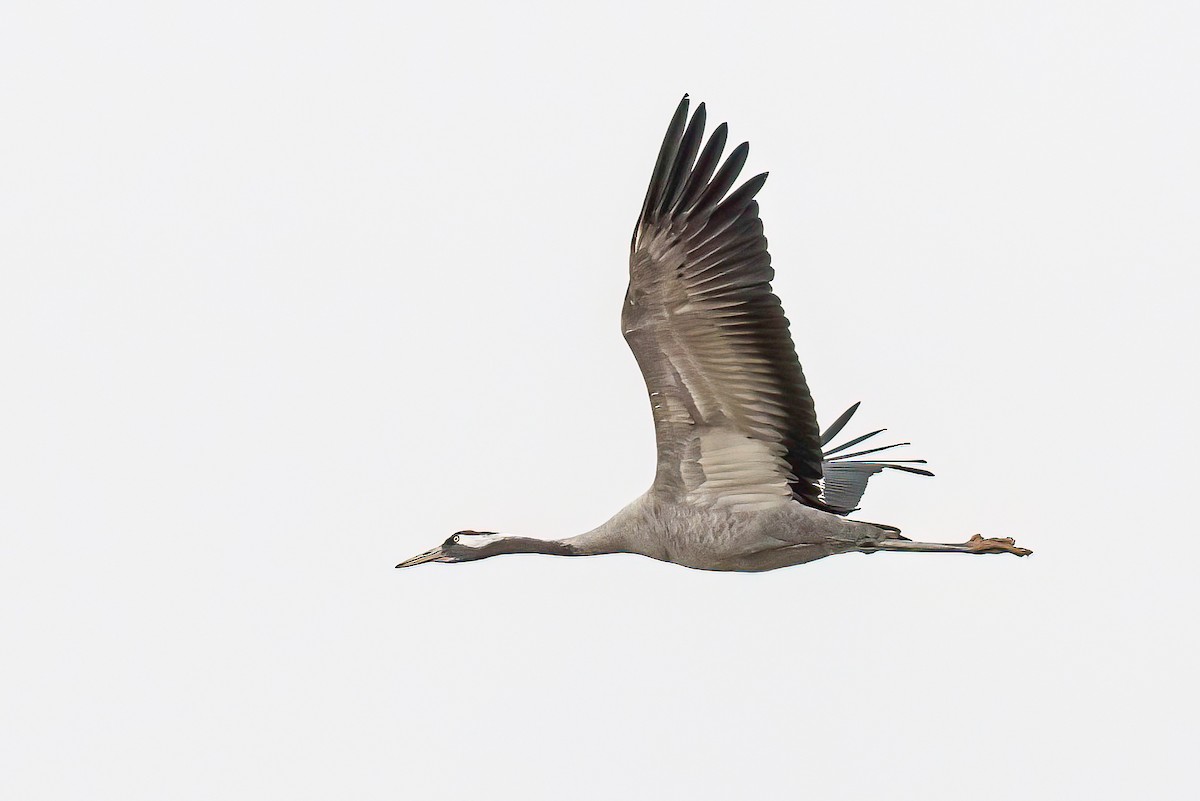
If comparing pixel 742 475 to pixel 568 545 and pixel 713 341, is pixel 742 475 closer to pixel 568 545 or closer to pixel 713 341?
pixel 713 341

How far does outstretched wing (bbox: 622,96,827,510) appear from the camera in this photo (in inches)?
573

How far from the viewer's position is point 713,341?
49.4ft

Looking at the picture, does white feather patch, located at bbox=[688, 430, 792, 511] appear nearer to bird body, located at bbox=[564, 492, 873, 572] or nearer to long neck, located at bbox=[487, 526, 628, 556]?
bird body, located at bbox=[564, 492, 873, 572]

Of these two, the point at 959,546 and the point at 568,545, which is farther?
the point at 568,545

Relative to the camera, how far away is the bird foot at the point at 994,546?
16.2 meters

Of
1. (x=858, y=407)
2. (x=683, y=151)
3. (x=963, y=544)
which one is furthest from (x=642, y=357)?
(x=858, y=407)

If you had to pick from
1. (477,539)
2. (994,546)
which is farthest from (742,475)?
(477,539)

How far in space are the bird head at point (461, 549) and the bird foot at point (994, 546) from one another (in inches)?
167

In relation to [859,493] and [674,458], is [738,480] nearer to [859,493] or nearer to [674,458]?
[674,458]

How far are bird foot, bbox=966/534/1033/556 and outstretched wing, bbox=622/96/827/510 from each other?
1.44 meters

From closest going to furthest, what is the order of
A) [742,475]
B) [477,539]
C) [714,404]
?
1. [714,404]
2. [742,475]
3. [477,539]

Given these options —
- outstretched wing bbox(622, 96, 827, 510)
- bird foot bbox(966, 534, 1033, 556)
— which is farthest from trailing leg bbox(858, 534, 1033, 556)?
outstretched wing bbox(622, 96, 827, 510)

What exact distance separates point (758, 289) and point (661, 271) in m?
0.79

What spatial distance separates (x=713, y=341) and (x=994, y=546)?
329 cm
